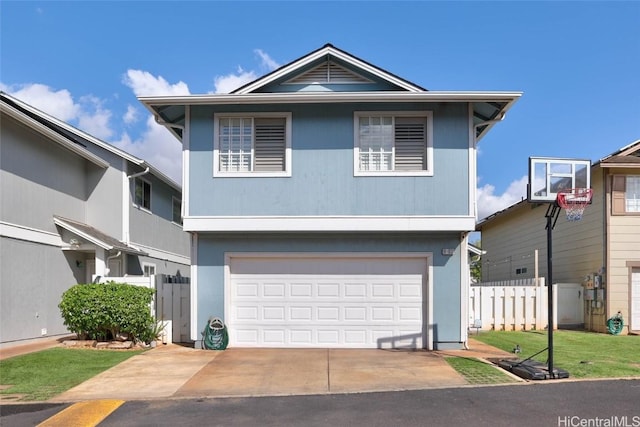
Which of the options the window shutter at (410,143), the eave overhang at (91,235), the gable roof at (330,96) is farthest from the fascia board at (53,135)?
the window shutter at (410,143)

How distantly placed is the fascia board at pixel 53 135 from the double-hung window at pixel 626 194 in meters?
15.7

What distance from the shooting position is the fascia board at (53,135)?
12703 millimetres

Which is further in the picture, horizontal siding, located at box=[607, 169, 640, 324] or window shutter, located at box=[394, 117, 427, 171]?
horizontal siding, located at box=[607, 169, 640, 324]

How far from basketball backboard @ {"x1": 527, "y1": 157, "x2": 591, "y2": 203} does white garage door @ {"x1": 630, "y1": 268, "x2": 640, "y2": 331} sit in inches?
306

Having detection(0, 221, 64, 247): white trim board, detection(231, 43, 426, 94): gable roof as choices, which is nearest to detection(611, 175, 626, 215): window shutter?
detection(231, 43, 426, 94): gable roof

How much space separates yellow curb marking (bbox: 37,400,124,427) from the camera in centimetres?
683

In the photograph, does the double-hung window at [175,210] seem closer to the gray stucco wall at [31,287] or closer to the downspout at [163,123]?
the gray stucco wall at [31,287]

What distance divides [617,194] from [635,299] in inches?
124

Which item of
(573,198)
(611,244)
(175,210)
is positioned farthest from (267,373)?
(175,210)

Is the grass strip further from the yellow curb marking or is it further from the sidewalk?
the yellow curb marking

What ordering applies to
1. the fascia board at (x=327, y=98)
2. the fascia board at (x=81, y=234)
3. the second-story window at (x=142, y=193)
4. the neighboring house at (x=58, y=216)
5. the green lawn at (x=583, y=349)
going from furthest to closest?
the second-story window at (x=142, y=193) < the fascia board at (x=81, y=234) < the neighboring house at (x=58, y=216) < the fascia board at (x=327, y=98) < the green lawn at (x=583, y=349)

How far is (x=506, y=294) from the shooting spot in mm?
16172

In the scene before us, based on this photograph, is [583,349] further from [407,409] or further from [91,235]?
[91,235]
